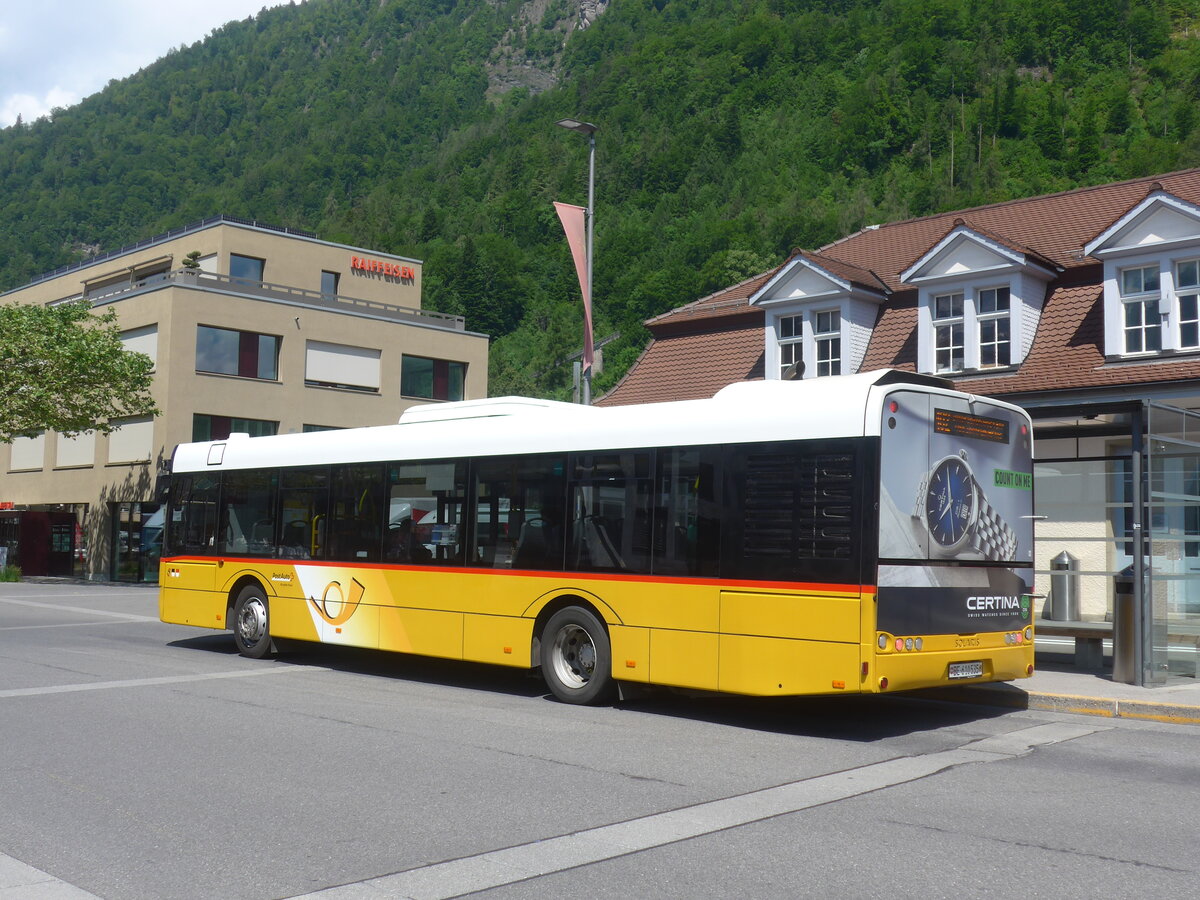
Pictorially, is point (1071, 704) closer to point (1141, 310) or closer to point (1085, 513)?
point (1085, 513)

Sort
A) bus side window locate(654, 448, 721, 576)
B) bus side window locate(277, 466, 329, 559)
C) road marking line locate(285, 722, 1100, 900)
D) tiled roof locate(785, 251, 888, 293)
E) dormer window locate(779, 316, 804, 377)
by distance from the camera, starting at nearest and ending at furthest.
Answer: road marking line locate(285, 722, 1100, 900)
bus side window locate(654, 448, 721, 576)
bus side window locate(277, 466, 329, 559)
tiled roof locate(785, 251, 888, 293)
dormer window locate(779, 316, 804, 377)

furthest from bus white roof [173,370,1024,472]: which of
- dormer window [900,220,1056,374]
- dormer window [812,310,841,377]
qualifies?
dormer window [812,310,841,377]

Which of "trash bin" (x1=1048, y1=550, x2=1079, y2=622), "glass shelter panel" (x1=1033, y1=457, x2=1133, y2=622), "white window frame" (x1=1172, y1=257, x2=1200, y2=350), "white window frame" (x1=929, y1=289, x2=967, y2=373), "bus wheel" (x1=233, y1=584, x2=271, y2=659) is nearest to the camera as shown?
"glass shelter panel" (x1=1033, y1=457, x2=1133, y2=622)

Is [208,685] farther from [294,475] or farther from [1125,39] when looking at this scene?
[1125,39]

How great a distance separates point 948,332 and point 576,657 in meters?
11.8

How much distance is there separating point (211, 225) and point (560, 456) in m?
39.6

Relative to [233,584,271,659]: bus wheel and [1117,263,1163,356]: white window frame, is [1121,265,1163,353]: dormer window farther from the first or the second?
[233,584,271,659]: bus wheel

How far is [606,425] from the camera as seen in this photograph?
1127cm

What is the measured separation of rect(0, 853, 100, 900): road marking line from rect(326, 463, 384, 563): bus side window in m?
7.96

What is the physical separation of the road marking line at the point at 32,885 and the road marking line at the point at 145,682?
20.2 feet

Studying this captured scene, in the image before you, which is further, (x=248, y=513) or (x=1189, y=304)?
(x=1189, y=304)

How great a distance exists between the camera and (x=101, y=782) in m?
7.40

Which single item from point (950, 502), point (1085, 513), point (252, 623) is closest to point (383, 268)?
point (252, 623)

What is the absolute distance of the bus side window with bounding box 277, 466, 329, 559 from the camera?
14266 mm
